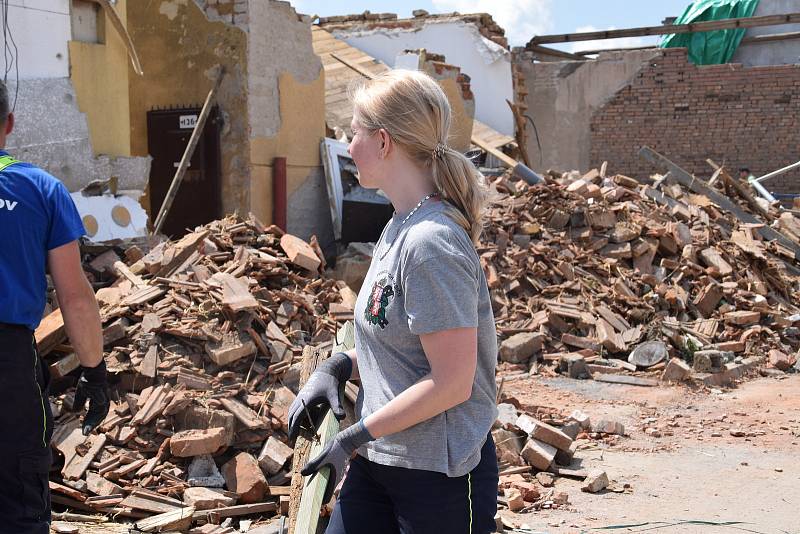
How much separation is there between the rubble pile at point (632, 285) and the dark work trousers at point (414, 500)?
7616mm

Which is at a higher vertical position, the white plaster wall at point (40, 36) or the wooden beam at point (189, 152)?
the white plaster wall at point (40, 36)

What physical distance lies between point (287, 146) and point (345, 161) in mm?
1133

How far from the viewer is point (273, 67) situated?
485 inches

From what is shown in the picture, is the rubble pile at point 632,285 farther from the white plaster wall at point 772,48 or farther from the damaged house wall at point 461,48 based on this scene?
the white plaster wall at point 772,48

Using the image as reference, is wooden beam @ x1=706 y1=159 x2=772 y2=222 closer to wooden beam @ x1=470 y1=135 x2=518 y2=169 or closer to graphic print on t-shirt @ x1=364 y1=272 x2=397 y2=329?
wooden beam @ x1=470 y1=135 x2=518 y2=169

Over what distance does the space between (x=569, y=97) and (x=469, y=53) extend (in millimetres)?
4066

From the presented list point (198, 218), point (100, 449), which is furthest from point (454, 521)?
point (198, 218)

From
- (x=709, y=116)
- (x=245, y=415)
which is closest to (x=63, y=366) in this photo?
(x=245, y=415)

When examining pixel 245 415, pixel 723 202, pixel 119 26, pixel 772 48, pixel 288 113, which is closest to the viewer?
pixel 245 415

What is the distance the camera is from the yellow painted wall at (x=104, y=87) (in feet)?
28.9

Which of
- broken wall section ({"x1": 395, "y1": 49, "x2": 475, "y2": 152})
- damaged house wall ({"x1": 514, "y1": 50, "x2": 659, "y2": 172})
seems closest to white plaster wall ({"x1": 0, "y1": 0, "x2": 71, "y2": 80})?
broken wall section ({"x1": 395, "y1": 49, "x2": 475, "y2": 152})

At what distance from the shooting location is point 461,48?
65.9ft

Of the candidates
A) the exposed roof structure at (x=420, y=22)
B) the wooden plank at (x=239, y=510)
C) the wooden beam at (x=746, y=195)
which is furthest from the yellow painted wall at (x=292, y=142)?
the wooden beam at (x=746, y=195)

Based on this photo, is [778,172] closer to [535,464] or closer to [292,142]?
[292,142]
